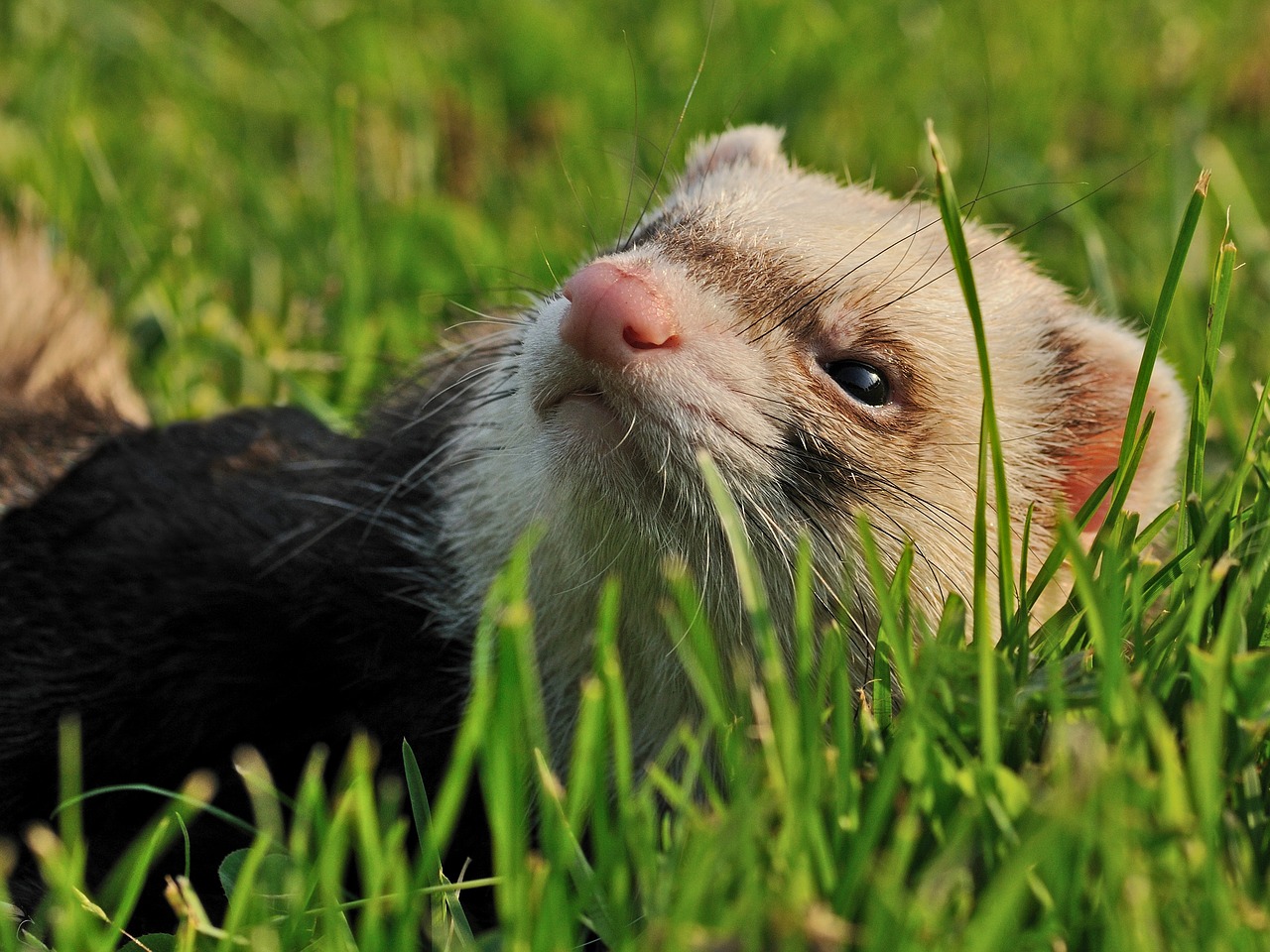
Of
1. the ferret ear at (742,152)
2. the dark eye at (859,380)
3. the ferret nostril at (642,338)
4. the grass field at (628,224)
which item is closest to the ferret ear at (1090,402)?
the grass field at (628,224)

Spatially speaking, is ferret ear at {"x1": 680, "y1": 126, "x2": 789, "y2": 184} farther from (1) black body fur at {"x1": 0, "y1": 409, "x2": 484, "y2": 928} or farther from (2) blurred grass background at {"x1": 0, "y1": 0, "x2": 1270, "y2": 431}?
(1) black body fur at {"x1": 0, "y1": 409, "x2": 484, "y2": 928}

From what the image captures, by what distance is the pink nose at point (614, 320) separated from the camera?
2.22 meters

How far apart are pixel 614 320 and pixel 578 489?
316 mm

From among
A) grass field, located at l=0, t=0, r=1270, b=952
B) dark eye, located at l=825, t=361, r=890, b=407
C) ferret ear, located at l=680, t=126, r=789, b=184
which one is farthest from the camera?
ferret ear, located at l=680, t=126, r=789, b=184

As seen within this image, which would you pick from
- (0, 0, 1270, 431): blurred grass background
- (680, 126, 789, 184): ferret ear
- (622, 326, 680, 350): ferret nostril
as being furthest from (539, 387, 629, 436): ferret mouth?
(0, 0, 1270, 431): blurred grass background

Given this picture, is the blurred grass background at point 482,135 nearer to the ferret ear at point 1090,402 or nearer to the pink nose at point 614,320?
the ferret ear at point 1090,402

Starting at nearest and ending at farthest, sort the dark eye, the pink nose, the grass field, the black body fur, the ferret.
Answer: the grass field, the pink nose, the ferret, the dark eye, the black body fur

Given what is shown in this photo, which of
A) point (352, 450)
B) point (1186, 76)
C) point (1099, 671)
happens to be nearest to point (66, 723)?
point (352, 450)

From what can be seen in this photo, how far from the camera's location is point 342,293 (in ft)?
14.3

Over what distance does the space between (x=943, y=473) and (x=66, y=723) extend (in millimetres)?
1769

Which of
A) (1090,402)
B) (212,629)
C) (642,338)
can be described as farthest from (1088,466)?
(212,629)

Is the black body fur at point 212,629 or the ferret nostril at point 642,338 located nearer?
the ferret nostril at point 642,338

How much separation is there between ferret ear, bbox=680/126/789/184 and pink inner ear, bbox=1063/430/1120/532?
1022 millimetres

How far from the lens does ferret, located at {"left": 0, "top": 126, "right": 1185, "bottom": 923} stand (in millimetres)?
2361
